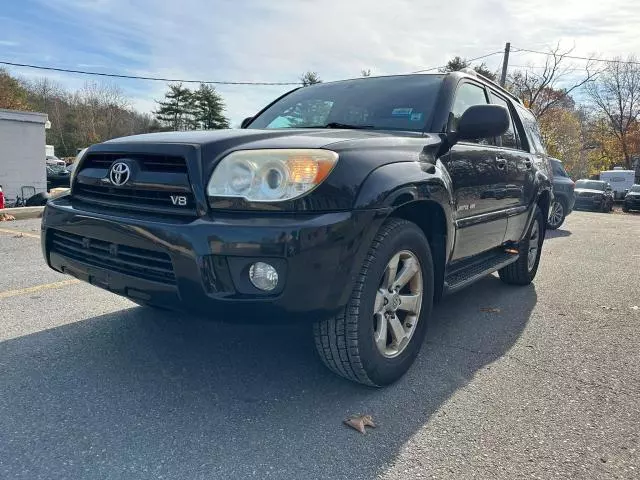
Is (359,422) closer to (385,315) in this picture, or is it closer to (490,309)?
(385,315)

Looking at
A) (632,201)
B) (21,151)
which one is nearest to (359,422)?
(21,151)

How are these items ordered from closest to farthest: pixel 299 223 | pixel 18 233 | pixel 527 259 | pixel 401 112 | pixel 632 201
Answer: pixel 299 223 < pixel 401 112 < pixel 527 259 < pixel 18 233 < pixel 632 201

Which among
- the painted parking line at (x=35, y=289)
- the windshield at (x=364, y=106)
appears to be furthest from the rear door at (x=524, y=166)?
the painted parking line at (x=35, y=289)

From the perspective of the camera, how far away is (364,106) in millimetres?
3338

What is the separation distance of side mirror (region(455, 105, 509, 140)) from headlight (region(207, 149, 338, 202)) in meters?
1.15

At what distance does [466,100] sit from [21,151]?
18.9 meters

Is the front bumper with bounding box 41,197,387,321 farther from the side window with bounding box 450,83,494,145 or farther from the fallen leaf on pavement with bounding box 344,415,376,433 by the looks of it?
the side window with bounding box 450,83,494,145

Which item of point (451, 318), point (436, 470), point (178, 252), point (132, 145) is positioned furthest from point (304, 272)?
point (451, 318)

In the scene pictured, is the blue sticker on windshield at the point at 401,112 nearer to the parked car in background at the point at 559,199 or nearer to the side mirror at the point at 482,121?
the side mirror at the point at 482,121

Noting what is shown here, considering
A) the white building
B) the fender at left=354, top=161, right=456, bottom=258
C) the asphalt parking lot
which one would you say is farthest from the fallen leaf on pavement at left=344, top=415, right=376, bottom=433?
the white building

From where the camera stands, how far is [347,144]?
2.27m

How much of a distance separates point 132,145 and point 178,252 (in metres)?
0.71

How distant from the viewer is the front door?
3.06 meters

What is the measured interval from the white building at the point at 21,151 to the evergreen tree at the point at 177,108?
100 feet
